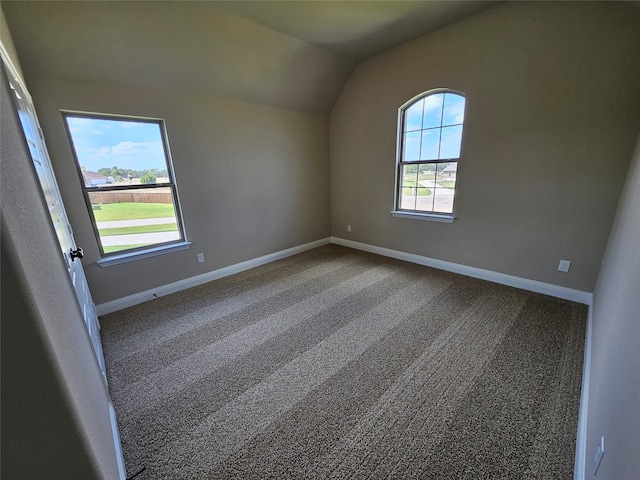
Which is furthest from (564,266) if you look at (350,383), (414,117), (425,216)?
(350,383)

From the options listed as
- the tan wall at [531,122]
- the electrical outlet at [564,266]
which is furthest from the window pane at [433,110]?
the electrical outlet at [564,266]

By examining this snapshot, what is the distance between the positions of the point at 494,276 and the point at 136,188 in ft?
13.6

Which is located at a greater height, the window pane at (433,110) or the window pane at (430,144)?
the window pane at (433,110)

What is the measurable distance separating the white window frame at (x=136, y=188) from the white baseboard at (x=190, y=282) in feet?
1.36

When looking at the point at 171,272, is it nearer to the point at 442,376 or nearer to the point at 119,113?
the point at 119,113

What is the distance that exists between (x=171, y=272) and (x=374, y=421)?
271 cm

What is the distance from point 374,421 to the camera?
4.82ft

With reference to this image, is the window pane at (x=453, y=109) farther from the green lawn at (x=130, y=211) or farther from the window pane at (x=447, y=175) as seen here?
the green lawn at (x=130, y=211)

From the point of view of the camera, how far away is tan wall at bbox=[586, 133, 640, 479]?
0.77 m

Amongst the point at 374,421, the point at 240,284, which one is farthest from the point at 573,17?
the point at 240,284

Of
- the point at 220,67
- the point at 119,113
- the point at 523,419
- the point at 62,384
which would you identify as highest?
the point at 220,67

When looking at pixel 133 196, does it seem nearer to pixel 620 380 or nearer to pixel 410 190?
pixel 410 190

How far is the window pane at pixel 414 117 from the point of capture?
132 inches

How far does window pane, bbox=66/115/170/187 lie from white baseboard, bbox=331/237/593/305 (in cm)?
A: 314
